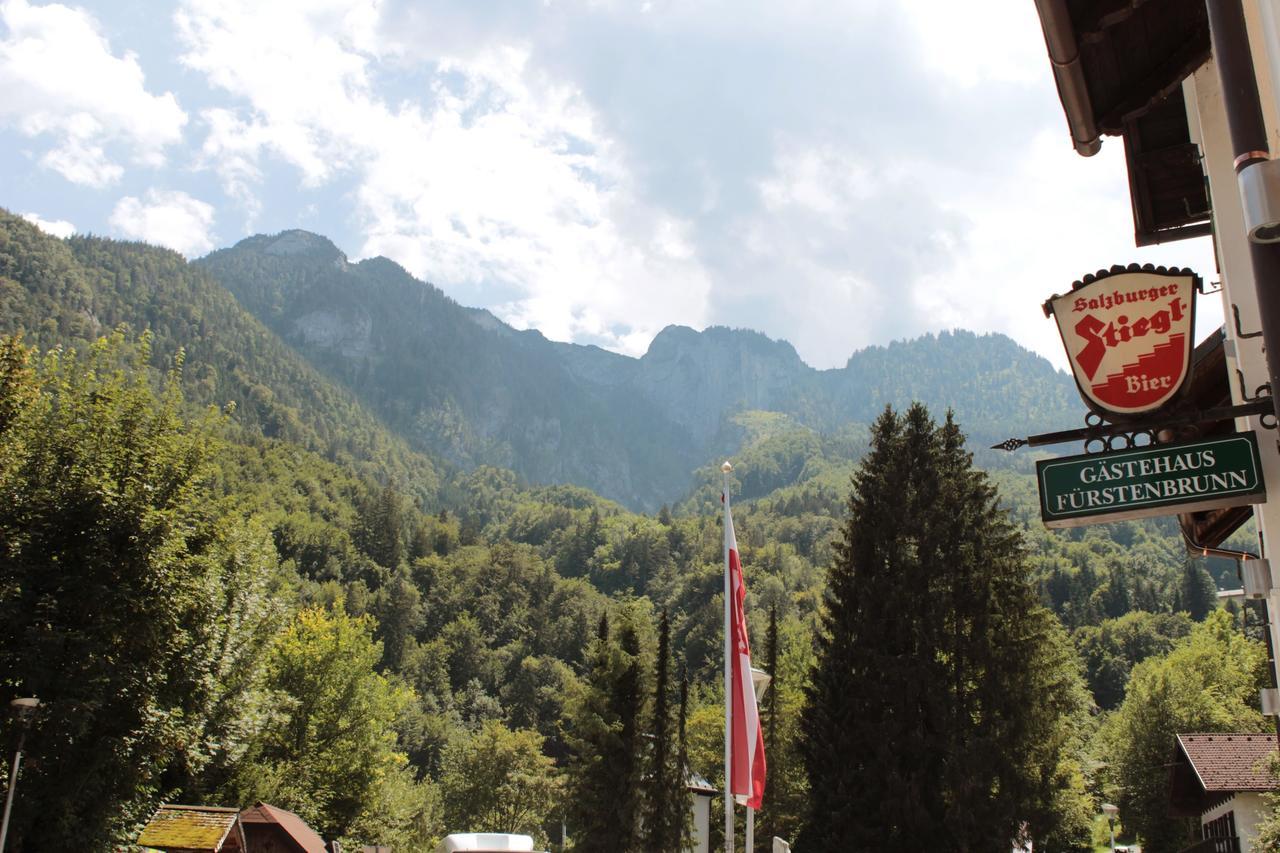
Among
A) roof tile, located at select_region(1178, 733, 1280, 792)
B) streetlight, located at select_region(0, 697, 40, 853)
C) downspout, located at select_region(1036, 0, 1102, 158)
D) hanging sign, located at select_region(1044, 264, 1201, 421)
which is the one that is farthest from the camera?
roof tile, located at select_region(1178, 733, 1280, 792)

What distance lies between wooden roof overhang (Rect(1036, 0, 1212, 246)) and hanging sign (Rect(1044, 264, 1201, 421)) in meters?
1.94

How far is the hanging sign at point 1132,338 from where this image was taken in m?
6.36

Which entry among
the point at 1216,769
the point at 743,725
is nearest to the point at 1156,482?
the point at 743,725

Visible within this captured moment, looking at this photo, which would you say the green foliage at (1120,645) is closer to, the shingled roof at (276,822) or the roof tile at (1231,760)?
the roof tile at (1231,760)

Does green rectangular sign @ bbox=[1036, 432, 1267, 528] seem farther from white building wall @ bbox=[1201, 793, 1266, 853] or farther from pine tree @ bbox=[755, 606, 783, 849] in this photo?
pine tree @ bbox=[755, 606, 783, 849]

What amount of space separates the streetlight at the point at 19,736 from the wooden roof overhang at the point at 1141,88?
1458 centimetres

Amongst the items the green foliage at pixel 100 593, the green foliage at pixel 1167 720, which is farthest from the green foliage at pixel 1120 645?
the green foliage at pixel 100 593

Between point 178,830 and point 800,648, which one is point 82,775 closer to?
point 178,830

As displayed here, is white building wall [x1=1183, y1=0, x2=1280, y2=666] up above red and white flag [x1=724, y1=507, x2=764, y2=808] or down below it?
above

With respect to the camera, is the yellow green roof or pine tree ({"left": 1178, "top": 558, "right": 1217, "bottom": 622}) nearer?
the yellow green roof

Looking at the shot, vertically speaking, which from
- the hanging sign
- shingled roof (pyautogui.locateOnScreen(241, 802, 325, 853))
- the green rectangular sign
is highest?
the hanging sign

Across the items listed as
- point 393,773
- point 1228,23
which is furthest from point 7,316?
point 1228,23

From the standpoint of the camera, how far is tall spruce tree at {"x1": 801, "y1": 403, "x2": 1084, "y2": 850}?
94.6ft

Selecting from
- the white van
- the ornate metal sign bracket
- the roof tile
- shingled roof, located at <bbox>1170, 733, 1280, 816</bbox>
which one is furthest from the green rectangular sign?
the roof tile
